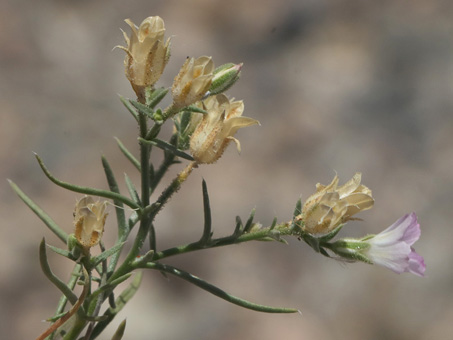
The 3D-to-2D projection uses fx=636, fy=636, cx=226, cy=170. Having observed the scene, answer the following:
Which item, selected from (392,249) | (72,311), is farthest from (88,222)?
(392,249)

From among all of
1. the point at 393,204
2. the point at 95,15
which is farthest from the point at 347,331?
the point at 95,15

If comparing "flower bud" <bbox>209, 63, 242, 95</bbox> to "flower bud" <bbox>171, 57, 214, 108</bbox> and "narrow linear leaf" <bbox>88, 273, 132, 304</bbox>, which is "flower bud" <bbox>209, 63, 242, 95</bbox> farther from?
"narrow linear leaf" <bbox>88, 273, 132, 304</bbox>

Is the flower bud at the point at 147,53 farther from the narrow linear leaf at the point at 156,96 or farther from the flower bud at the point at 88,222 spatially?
the flower bud at the point at 88,222

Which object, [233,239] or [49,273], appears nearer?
[49,273]


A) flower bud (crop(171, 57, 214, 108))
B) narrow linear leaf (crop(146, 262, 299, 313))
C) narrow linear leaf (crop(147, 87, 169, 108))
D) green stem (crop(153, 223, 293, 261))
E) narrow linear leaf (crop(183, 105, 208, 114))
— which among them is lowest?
narrow linear leaf (crop(146, 262, 299, 313))

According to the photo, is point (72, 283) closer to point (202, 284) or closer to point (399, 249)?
point (202, 284)

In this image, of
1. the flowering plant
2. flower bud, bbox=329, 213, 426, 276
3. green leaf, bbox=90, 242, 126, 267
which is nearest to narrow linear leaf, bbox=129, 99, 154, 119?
the flowering plant

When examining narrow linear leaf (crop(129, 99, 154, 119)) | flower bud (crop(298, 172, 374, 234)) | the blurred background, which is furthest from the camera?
the blurred background
